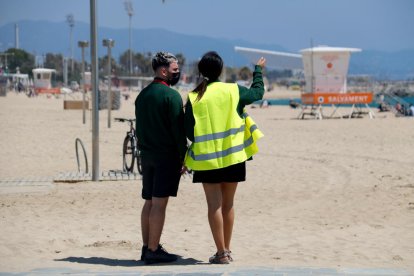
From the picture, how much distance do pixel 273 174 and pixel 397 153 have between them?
4339mm

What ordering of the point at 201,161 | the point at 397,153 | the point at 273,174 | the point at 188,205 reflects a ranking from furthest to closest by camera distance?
1. the point at 397,153
2. the point at 273,174
3. the point at 188,205
4. the point at 201,161

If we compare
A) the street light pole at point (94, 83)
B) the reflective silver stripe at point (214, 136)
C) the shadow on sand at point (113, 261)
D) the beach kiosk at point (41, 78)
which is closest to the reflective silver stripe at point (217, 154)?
the reflective silver stripe at point (214, 136)

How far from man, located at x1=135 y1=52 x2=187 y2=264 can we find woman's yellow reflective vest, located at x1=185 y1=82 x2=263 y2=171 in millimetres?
185

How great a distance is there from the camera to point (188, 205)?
9703 mm

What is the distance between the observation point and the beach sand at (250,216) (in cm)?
669

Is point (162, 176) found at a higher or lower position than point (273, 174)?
higher

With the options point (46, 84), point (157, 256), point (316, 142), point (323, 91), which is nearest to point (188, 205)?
point (157, 256)

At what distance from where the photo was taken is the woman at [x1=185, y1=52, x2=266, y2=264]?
602cm

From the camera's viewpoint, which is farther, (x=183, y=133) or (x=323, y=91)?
(x=323, y=91)

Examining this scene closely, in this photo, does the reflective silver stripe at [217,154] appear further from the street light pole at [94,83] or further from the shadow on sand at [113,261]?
the street light pole at [94,83]

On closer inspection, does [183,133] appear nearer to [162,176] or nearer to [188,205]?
[162,176]

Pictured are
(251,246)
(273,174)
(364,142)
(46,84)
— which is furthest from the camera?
(46,84)

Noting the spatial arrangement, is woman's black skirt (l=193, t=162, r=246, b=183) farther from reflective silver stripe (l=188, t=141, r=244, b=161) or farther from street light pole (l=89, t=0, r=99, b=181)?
street light pole (l=89, t=0, r=99, b=181)

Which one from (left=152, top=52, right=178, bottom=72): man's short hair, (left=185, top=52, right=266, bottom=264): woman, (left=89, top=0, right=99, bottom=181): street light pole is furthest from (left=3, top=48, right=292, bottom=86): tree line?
(left=185, top=52, right=266, bottom=264): woman
